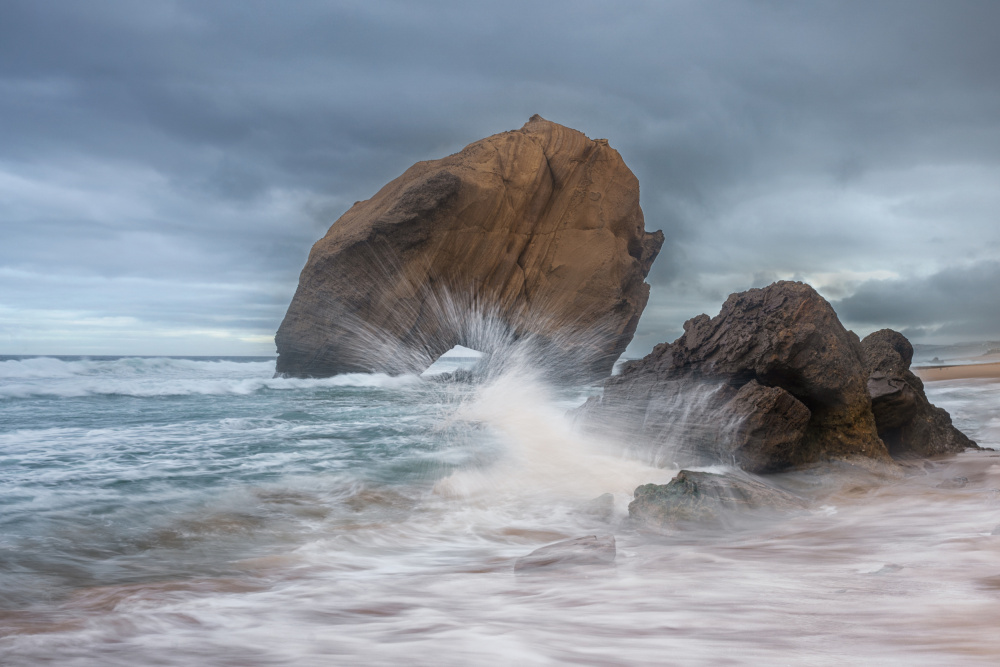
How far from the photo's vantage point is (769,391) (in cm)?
421

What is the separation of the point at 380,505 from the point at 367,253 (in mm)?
13171

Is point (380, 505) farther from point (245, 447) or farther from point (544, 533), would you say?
point (245, 447)

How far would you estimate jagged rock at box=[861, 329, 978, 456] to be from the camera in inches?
208

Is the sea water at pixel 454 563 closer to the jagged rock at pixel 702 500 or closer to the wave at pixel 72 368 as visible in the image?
the jagged rock at pixel 702 500

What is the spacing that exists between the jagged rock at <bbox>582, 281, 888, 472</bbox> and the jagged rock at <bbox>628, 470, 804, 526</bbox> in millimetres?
672

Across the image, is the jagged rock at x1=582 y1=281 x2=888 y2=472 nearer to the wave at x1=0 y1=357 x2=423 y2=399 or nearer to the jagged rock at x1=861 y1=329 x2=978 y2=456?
the jagged rock at x1=861 y1=329 x2=978 y2=456

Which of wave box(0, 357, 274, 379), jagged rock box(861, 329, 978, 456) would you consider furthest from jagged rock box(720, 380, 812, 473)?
wave box(0, 357, 274, 379)

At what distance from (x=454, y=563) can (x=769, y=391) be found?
2.55m

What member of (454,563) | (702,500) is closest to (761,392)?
(702,500)

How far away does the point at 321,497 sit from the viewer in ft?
14.4

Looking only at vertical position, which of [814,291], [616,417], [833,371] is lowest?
[616,417]

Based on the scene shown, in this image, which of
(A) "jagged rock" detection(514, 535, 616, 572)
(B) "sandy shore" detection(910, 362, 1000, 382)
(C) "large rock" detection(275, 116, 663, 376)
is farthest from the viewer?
(B) "sandy shore" detection(910, 362, 1000, 382)

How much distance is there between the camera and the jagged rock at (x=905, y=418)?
5.29 metres

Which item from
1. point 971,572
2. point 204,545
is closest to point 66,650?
point 204,545
